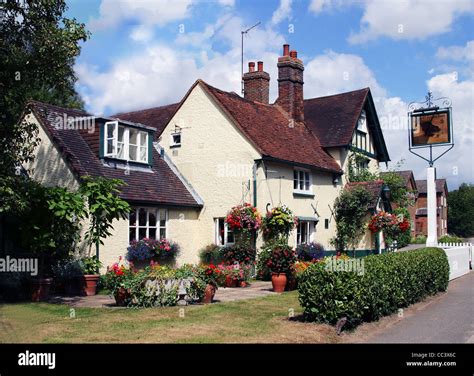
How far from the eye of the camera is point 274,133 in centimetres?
2339

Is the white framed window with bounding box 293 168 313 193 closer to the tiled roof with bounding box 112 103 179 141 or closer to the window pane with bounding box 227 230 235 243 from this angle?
the window pane with bounding box 227 230 235 243

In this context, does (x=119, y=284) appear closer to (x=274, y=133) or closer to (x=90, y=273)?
(x=90, y=273)

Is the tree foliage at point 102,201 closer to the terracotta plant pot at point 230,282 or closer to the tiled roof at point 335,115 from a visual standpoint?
the terracotta plant pot at point 230,282

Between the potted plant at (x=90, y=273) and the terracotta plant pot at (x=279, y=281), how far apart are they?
17.6 feet

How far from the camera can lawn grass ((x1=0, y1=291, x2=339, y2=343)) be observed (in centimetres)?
942

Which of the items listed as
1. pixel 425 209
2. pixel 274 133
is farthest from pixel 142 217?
pixel 425 209

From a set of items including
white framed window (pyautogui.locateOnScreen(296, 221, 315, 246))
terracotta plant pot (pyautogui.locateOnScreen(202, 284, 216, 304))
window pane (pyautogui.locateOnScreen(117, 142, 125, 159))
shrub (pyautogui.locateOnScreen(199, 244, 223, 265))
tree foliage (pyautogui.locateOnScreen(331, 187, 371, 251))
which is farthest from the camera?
tree foliage (pyautogui.locateOnScreen(331, 187, 371, 251))

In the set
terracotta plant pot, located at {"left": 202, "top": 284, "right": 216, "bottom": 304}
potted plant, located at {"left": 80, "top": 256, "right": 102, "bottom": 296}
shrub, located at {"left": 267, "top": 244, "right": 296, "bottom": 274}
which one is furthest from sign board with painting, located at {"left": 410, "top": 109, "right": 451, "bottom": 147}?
potted plant, located at {"left": 80, "top": 256, "right": 102, "bottom": 296}

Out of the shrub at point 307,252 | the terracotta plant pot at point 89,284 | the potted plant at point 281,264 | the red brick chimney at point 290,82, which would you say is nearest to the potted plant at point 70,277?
the terracotta plant pot at point 89,284

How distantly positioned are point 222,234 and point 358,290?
11583 mm

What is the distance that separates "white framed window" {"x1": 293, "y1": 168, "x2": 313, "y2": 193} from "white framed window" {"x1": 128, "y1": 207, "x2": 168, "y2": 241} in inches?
235

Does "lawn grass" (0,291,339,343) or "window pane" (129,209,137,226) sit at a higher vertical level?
"window pane" (129,209,137,226)

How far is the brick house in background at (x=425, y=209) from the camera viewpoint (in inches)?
2426
